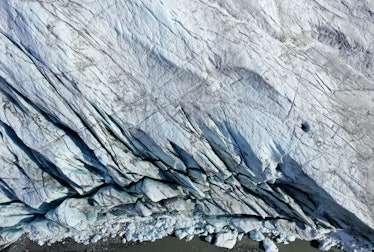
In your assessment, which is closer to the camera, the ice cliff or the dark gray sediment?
the ice cliff

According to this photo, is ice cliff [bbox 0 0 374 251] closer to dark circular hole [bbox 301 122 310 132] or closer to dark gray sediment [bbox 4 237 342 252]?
dark circular hole [bbox 301 122 310 132]

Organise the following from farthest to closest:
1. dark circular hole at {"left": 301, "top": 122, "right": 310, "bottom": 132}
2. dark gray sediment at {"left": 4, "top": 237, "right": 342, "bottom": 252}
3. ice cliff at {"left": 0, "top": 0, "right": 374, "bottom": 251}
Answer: dark gray sediment at {"left": 4, "top": 237, "right": 342, "bottom": 252}
dark circular hole at {"left": 301, "top": 122, "right": 310, "bottom": 132}
ice cliff at {"left": 0, "top": 0, "right": 374, "bottom": 251}

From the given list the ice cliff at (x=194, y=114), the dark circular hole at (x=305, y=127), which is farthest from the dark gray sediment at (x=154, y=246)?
the dark circular hole at (x=305, y=127)

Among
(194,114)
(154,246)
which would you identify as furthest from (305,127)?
(154,246)

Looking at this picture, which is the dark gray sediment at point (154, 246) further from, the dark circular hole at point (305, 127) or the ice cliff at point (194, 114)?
the dark circular hole at point (305, 127)

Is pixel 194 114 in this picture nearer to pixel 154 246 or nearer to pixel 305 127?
pixel 305 127

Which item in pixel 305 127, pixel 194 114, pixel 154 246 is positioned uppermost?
pixel 194 114

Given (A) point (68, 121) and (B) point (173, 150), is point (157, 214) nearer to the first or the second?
(B) point (173, 150)

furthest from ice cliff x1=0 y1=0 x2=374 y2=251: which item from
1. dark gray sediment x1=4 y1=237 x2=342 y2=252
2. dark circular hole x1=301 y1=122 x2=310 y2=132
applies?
dark gray sediment x1=4 y1=237 x2=342 y2=252
